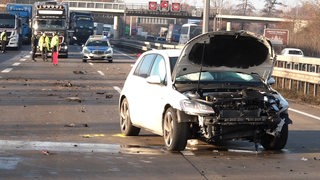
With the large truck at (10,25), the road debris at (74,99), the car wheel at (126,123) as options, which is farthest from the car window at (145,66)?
the large truck at (10,25)

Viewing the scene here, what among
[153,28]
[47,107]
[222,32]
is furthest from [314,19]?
[153,28]

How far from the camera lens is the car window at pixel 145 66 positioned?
37.8 ft

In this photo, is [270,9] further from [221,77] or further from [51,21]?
[221,77]

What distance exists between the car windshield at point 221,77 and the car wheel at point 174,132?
639 millimetres

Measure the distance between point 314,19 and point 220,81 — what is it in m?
60.0

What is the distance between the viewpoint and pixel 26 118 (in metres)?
14.0

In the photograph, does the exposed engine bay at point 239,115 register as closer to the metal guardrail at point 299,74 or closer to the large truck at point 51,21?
the metal guardrail at point 299,74

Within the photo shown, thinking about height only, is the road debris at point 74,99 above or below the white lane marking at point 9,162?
below

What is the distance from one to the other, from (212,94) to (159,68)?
1390mm

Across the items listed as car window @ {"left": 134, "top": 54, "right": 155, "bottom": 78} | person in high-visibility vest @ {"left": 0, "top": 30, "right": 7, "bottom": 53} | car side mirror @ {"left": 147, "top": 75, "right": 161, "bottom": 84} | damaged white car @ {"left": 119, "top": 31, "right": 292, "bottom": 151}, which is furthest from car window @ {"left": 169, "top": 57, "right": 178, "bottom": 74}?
person in high-visibility vest @ {"left": 0, "top": 30, "right": 7, "bottom": 53}

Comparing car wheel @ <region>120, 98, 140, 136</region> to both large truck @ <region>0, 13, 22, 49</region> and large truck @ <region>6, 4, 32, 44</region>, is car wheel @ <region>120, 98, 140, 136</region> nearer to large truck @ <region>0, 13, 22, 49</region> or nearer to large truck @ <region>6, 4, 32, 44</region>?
large truck @ <region>0, 13, 22, 49</region>

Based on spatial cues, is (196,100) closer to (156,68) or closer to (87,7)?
(156,68)

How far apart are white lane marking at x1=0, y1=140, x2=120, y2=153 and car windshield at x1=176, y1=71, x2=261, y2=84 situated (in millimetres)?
1560

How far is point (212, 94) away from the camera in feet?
32.8
